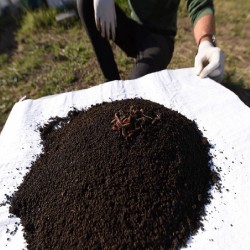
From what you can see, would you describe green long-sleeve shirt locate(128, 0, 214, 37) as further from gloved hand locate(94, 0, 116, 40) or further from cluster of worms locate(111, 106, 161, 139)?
cluster of worms locate(111, 106, 161, 139)

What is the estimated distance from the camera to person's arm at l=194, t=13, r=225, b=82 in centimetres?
168

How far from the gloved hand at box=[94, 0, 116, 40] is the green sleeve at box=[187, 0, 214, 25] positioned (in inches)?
16.4

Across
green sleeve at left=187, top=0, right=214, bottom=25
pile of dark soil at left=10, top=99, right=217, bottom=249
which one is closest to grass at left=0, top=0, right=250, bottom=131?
green sleeve at left=187, top=0, right=214, bottom=25

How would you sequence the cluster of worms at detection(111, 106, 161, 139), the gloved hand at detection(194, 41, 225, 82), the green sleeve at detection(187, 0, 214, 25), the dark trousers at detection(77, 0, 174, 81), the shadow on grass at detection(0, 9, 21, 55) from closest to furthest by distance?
the cluster of worms at detection(111, 106, 161, 139) < the gloved hand at detection(194, 41, 225, 82) < the green sleeve at detection(187, 0, 214, 25) < the dark trousers at detection(77, 0, 174, 81) < the shadow on grass at detection(0, 9, 21, 55)

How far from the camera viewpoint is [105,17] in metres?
1.89

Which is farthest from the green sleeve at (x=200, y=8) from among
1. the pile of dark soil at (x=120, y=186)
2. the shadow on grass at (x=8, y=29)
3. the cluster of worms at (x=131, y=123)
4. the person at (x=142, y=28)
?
the shadow on grass at (x=8, y=29)

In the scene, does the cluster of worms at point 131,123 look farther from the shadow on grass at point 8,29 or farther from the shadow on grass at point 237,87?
the shadow on grass at point 8,29

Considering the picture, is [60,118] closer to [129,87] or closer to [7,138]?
[7,138]

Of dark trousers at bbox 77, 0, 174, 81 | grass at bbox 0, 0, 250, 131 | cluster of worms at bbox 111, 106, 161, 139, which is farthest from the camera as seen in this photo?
grass at bbox 0, 0, 250, 131

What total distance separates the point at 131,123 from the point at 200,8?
905 millimetres

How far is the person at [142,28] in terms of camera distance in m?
1.87

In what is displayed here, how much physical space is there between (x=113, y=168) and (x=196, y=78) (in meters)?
0.75

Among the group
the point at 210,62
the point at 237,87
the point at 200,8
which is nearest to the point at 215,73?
the point at 210,62

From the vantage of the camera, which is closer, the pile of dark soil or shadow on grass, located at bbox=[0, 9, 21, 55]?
the pile of dark soil
